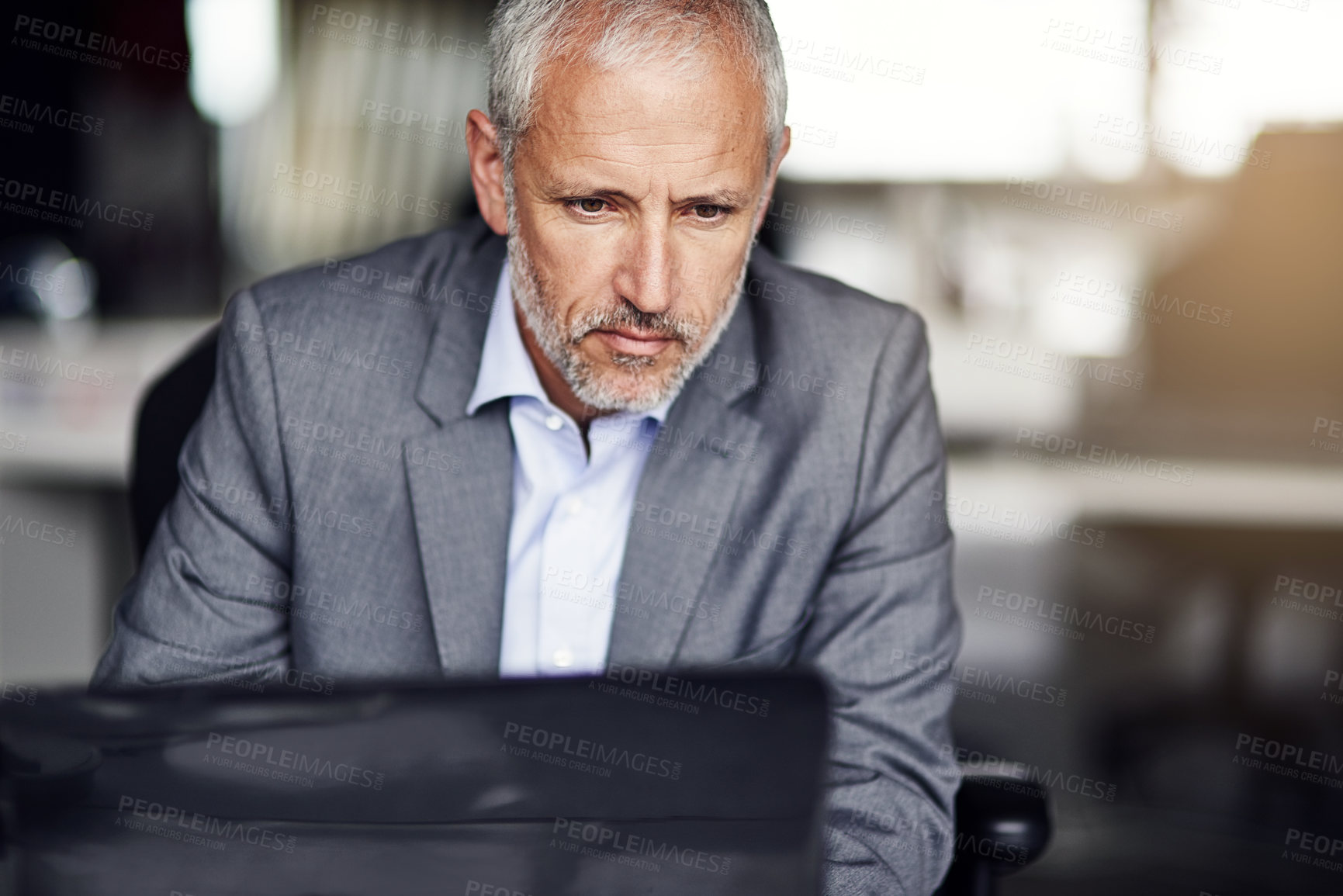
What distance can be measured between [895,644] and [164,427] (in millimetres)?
920

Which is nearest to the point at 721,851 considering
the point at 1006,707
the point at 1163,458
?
the point at 1163,458

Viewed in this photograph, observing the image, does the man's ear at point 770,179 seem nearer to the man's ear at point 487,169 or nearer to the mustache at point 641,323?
the mustache at point 641,323

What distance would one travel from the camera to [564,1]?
1.17m

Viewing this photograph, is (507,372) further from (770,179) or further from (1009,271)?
(1009,271)

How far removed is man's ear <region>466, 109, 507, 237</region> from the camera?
4.36 feet

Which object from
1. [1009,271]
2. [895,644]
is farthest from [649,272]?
[1009,271]

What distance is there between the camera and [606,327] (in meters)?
1.23

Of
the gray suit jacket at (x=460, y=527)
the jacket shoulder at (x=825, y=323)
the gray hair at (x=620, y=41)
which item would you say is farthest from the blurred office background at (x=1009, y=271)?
the gray hair at (x=620, y=41)

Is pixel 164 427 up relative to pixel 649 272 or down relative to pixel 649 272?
down

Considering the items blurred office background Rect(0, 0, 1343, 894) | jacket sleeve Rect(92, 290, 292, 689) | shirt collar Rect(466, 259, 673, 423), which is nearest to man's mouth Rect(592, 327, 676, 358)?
shirt collar Rect(466, 259, 673, 423)

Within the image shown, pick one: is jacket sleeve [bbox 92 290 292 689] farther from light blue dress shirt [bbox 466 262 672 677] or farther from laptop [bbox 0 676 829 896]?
laptop [bbox 0 676 829 896]

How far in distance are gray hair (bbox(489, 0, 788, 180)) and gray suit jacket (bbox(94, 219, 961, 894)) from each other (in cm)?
31

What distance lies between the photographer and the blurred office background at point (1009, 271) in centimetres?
290

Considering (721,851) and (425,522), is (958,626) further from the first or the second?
(721,851)
